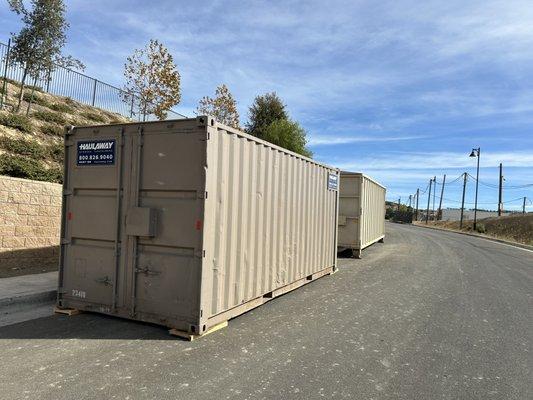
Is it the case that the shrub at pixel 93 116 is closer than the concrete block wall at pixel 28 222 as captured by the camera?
No

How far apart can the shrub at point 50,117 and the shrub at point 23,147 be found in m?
2.71

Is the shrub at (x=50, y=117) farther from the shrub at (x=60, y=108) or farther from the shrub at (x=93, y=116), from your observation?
the shrub at (x=93, y=116)

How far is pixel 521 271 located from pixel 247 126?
944 inches

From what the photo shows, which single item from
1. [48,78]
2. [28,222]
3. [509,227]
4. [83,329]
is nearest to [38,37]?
[48,78]

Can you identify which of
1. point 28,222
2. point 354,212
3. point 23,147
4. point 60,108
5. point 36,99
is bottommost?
point 28,222

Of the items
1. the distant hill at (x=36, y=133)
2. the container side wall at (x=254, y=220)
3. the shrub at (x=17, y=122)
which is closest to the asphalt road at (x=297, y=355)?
the container side wall at (x=254, y=220)

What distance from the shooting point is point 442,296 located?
366 inches

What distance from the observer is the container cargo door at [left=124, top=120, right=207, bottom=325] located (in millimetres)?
5934

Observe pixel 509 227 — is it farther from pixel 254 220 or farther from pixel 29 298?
pixel 29 298

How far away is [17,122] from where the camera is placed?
47.1 ft

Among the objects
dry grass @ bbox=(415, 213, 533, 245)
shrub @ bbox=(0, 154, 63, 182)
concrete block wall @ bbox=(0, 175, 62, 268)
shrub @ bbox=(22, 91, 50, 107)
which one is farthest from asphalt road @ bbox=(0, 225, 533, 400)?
dry grass @ bbox=(415, 213, 533, 245)

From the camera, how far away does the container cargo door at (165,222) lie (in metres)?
5.93

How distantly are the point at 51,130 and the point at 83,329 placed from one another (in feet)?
37.4

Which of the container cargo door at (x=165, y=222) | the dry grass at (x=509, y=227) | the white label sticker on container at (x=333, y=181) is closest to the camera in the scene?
the container cargo door at (x=165, y=222)
